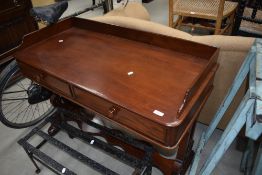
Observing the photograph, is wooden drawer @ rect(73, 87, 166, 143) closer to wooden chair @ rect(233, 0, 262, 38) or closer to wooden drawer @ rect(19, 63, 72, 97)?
wooden drawer @ rect(19, 63, 72, 97)

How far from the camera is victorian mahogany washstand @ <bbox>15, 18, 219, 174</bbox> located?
0.87 m

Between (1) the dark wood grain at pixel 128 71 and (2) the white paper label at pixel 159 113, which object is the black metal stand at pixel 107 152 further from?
(2) the white paper label at pixel 159 113

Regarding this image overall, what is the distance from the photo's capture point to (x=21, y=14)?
7.89 ft

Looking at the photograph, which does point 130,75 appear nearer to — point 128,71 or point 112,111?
point 128,71

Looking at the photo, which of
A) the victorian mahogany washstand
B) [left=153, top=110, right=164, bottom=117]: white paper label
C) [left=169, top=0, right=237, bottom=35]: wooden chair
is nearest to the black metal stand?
the victorian mahogany washstand

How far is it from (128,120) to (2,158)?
1268 millimetres

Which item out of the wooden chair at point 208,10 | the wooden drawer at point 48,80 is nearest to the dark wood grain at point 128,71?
the wooden drawer at point 48,80

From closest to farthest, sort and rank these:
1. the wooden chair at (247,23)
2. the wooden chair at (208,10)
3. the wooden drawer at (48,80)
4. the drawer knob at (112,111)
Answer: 1. the drawer knob at (112,111)
2. the wooden drawer at (48,80)
3. the wooden chair at (247,23)
4. the wooden chair at (208,10)

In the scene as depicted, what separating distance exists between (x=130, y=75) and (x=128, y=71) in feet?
0.12

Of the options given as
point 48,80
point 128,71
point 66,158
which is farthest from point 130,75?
point 66,158

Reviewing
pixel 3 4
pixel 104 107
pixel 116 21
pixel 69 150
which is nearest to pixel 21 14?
pixel 3 4

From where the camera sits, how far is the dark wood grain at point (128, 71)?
2.85ft

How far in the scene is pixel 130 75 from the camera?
3.43 feet

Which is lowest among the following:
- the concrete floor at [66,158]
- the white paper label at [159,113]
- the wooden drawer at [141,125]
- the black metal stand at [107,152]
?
the concrete floor at [66,158]
